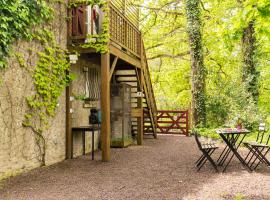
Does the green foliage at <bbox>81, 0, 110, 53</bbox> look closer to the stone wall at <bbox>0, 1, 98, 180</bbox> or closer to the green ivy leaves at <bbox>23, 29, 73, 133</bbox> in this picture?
the green ivy leaves at <bbox>23, 29, 73, 133</bbox>

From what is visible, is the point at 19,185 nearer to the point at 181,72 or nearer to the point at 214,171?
the point at 214,171

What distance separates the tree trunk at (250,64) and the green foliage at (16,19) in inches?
375

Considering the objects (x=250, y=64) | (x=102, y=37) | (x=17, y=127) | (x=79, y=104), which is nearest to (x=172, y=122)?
(x=250, y=64)

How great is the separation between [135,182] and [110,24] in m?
4.05

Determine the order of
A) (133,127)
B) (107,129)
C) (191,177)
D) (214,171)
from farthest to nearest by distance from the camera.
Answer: (133,127) → (107,129) → (214,171) → (191,177)

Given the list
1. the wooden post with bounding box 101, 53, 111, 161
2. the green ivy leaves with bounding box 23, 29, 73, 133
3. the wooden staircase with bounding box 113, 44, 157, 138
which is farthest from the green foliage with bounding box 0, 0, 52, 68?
the wooden staircase with bounding box 113, 44, 157, 138

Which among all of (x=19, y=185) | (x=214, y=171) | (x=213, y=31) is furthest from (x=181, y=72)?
(x=19, y=185)

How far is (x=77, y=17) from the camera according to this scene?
26.9 ft

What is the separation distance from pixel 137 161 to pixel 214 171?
1.94 meters

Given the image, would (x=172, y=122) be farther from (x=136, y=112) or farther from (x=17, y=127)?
(x=17, y=127)

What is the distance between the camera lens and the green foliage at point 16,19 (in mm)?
5473

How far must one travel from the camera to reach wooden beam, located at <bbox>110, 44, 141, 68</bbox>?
8001mm

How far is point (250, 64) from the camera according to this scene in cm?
1370

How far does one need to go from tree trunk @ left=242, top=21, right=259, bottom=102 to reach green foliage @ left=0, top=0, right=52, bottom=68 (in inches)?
375
